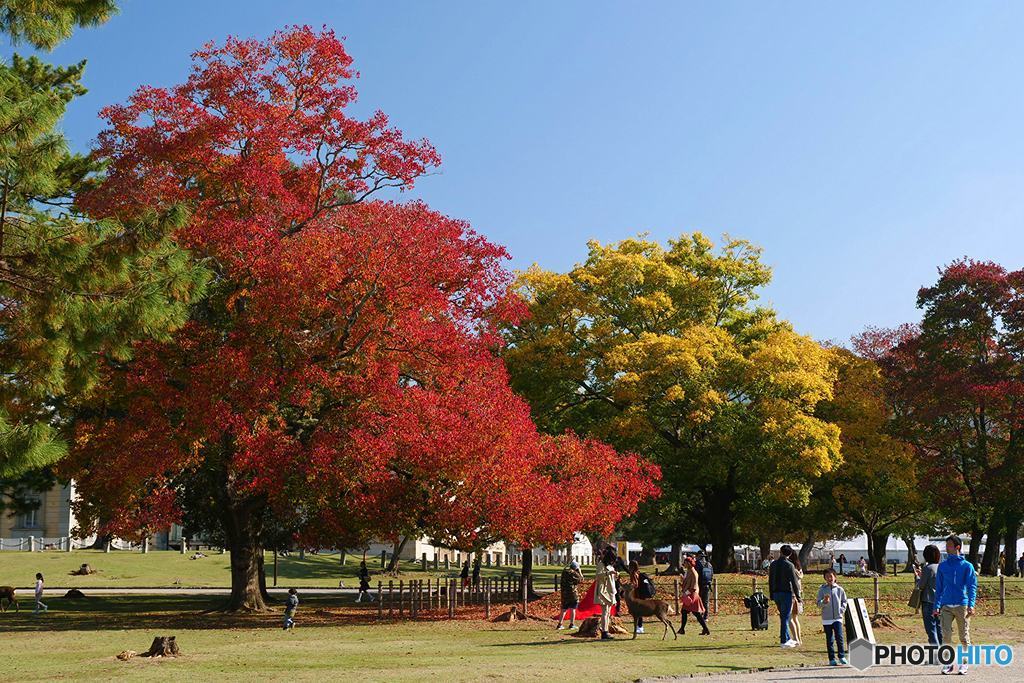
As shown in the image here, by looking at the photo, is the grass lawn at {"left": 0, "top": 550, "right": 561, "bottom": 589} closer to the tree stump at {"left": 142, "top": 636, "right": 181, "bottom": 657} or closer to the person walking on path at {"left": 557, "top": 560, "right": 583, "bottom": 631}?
the person walking on path at {"left": 557, "top": 560, "right": 583, "bottom": 631}

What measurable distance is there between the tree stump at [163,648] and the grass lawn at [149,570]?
32.8m

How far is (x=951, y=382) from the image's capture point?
4612 centimetres

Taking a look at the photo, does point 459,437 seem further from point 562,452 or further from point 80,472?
point 80,472

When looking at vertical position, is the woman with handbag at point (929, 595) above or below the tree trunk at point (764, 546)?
above

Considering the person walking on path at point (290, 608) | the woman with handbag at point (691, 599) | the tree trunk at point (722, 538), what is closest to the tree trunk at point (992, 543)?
the tree trunk at point (722, 538)

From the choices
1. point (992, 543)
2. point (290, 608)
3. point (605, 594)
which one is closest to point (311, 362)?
point (290, 608)

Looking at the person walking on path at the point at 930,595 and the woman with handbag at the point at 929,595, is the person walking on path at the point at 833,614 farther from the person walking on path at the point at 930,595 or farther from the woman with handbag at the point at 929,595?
the person walking on path at the point at 930,595

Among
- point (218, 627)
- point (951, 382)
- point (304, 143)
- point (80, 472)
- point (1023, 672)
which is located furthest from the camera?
point (951, 382)

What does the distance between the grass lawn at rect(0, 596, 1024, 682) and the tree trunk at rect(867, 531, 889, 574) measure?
32682 millimetres

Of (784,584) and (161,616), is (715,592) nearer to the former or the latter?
(784,584)

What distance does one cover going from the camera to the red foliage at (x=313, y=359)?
95.8 ft

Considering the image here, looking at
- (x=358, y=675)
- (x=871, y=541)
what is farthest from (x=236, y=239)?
(x=871, y=541)

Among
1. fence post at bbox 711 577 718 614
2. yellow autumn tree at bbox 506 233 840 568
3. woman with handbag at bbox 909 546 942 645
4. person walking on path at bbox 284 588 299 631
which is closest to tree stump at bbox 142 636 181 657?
person walking on path at bbox 284 588 299 631

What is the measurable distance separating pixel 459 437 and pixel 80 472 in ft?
36.6
